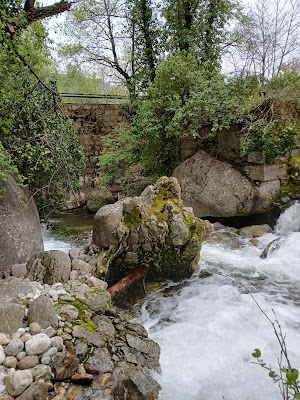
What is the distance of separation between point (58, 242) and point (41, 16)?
485 cm

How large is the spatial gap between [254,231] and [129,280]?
3.92 meters

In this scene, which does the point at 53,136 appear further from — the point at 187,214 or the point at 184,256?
the point at 184,256

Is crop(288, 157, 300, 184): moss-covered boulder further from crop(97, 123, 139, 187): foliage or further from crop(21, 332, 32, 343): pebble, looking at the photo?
crop(21, 332, 32, 343): pebble

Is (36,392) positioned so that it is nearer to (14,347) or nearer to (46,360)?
(46,360)

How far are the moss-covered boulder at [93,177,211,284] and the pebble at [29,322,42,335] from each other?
1442 millimetres

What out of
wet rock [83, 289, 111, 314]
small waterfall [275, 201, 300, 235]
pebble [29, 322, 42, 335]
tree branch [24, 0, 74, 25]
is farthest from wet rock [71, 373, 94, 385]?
small waterfall [275, 201, 300, 235]

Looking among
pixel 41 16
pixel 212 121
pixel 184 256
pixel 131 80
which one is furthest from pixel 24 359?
pixel 131 80

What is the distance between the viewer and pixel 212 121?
732 centimetres

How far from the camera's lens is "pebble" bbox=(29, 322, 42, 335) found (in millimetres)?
2393

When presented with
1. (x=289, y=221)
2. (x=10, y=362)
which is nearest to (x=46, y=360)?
(x=10, y=362)

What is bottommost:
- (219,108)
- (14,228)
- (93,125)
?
(14,228)

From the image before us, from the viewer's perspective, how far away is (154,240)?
14.0 feet

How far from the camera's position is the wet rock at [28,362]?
2.09 meters

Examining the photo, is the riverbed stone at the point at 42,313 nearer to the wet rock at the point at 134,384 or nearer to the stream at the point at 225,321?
the wet rock at the point at 134,384
